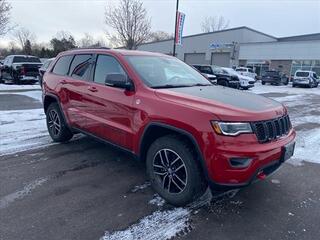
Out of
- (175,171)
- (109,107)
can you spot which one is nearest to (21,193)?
(109,107)

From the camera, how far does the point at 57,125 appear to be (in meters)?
5.84

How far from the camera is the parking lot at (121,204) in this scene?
309 centimetres

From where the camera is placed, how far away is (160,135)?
148 inches

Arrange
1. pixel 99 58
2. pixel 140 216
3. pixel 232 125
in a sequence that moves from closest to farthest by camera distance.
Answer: pixel 232 125 < pixel 140 216 < pixel 99 58

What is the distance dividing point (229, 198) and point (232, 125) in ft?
3.97

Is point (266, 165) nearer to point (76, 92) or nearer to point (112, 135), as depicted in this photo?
point (112, 135)

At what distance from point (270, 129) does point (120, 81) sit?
189 centimetres

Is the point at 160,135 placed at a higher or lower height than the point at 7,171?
higher

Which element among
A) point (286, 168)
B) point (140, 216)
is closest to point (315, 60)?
point (286, 168)

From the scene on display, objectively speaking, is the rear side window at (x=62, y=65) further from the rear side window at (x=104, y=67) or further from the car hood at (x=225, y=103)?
the car hood at (x=225, y=103)

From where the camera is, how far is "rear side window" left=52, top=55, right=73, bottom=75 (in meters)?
5.55

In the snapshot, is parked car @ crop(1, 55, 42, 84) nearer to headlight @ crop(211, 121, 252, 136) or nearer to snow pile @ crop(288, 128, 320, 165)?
snow pile @ crop(288, 128, 320, 165)

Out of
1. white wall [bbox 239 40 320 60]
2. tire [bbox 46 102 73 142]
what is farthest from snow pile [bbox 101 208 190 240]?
white wall [bbox 239 40 320 60]

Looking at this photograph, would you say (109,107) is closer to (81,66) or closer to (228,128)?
(81,66)
